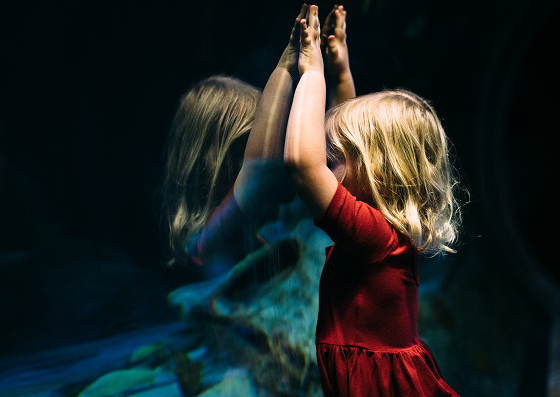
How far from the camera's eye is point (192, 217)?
0.68 meters

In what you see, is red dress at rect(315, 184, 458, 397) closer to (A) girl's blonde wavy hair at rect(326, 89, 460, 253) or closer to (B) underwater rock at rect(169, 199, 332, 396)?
(A) girl's blonde wavy hair at rect(326, 89, 460, 253)

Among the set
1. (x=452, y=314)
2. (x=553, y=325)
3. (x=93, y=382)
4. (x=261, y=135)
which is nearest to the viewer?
(x=93, y=382)

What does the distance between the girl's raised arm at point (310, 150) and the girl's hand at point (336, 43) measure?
0.78 ft

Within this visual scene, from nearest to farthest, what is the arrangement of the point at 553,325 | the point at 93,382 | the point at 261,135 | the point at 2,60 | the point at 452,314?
the point at 2,60
the point at 93,382
the point at 261,135
the point at 452,314
the point at 553,325

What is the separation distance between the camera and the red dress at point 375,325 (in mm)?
673

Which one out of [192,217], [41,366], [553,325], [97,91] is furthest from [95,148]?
[553,325]

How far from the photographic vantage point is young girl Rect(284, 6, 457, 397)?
2.20ft

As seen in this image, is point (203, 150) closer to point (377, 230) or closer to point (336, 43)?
point (377, 230)

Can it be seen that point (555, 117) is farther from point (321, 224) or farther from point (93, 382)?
point (93, 382)

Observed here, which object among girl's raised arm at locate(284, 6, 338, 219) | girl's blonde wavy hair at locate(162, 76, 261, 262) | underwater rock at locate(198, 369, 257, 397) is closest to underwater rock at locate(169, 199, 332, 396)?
underwater rock at locate(198, 369, 257, 397)

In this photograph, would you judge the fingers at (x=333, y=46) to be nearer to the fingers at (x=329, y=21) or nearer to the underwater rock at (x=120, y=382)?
the fingers at (x=329, y=21)

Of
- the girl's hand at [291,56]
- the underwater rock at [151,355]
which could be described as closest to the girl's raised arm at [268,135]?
the girl's hand at [291,56]

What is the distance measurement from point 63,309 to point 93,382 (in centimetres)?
13

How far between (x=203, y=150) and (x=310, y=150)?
0.19m
